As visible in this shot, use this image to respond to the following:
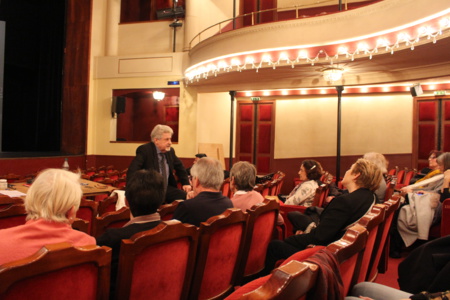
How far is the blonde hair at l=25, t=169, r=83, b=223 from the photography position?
4.52 feet

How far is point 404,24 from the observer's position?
16.8ft

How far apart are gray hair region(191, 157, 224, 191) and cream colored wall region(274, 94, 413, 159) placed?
7337 mm

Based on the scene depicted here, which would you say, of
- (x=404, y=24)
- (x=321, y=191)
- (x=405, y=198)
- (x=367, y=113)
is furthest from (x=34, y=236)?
(x=367, y=113)

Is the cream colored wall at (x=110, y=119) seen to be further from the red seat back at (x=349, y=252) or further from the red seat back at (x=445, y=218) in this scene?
the red seat back at (x=349, y=252)

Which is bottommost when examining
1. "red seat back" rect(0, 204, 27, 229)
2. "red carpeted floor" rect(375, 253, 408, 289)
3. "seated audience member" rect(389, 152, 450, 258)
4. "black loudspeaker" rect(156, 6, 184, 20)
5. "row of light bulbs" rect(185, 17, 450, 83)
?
"red carpeted floor" rect(375, 253, 408, 289)

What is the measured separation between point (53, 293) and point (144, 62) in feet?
28.4

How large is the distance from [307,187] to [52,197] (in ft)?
8.67

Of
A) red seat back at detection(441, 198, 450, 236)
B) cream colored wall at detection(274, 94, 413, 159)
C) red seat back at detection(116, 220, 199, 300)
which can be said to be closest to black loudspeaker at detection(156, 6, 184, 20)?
cream colored wall at detection(274, 94, 413, 159)

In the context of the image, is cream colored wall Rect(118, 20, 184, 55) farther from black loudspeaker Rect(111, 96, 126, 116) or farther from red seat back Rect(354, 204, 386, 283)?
red seat back Rect(354, 204, 386, 283)

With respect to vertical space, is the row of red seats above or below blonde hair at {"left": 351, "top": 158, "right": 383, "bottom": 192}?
below

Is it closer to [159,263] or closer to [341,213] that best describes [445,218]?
[341,213]

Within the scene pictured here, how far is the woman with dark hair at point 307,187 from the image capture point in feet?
11.8

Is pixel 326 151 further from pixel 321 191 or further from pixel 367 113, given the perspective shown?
pixel 321 191

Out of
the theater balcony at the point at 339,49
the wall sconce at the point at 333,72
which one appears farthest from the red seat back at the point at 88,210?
the wall sconce at the point at 333,72
